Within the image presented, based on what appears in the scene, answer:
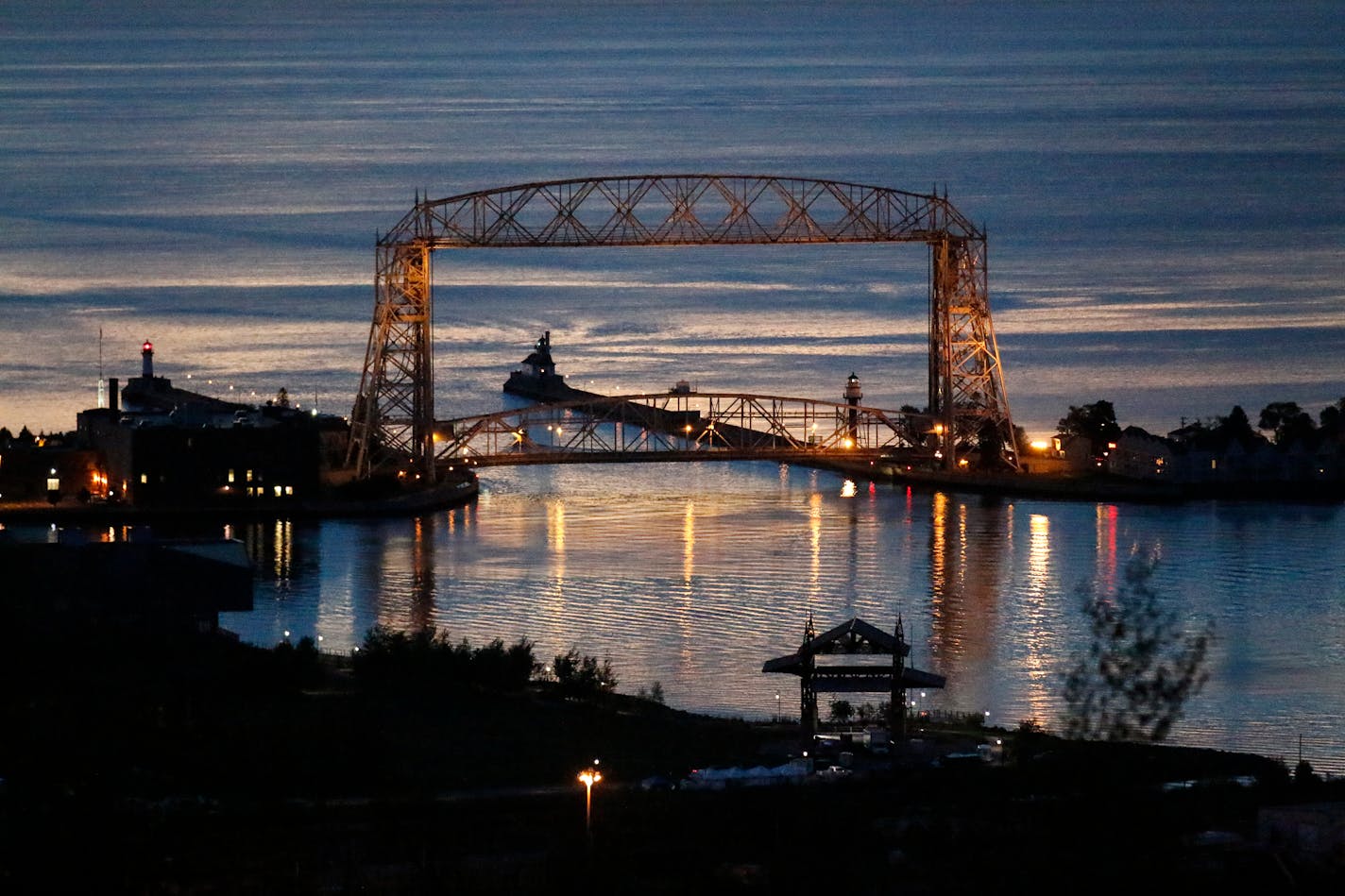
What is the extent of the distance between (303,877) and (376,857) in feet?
1.37

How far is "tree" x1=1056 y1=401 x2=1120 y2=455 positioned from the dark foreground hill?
19.5 m

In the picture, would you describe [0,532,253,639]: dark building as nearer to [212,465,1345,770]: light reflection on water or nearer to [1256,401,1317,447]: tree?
[212,465,1345,770]: light reflection on water

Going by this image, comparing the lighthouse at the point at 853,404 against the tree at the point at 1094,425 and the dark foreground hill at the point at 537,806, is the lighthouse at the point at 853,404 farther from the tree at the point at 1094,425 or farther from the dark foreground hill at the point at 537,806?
the dark foreground hill at the point at 537,806

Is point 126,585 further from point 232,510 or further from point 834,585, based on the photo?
point 232,510

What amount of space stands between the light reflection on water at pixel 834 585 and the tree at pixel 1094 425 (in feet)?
11.7

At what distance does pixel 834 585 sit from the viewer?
18.7 m

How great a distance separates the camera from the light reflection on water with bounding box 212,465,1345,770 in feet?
46.5

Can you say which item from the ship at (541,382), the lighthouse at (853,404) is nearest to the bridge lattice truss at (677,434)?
the lighthouse at (853,404)

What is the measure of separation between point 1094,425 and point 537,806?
22229 mm

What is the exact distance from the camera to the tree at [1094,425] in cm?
3128

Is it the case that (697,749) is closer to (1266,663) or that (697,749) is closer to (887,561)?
(1266,663)

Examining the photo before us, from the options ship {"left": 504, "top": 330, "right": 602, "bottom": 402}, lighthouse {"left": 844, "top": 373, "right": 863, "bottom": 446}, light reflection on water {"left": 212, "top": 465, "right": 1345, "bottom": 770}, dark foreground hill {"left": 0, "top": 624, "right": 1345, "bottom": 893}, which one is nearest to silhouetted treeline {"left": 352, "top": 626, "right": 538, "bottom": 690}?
dark foreground hill {"left": 0, "top": 624, "right": 1345, "bottom": 893}

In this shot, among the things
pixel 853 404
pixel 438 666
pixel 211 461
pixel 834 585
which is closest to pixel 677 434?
pixel 853 404

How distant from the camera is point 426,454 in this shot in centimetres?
2809
